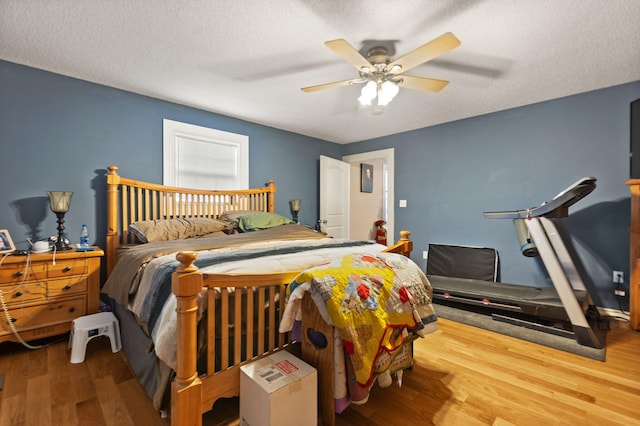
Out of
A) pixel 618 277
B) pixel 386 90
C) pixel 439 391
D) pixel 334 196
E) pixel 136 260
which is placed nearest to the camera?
pixel 439 391

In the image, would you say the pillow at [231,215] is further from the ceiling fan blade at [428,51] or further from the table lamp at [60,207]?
the ceiling fan blade at [428,51]

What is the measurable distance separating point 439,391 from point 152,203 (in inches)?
125

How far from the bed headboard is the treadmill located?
9.72 feet

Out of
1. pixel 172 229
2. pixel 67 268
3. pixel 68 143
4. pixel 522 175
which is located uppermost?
pixel 68 143

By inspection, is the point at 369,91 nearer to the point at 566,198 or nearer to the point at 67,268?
the point at 566,198

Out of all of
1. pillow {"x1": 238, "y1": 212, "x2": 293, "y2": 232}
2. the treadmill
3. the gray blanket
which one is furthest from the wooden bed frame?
the treadmill

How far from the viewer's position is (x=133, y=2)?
1720mm

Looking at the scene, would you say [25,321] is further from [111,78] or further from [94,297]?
[111,78]

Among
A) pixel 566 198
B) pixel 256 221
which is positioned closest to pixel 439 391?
pixel 566 198

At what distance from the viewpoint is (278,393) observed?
1.13 metres

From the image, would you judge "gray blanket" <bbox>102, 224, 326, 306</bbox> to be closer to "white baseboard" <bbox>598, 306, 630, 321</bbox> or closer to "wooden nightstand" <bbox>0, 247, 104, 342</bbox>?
"wooden nightstand" <bbox>0, 247, 104, 342</bbox>

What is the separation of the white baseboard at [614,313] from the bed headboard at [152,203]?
4.14m

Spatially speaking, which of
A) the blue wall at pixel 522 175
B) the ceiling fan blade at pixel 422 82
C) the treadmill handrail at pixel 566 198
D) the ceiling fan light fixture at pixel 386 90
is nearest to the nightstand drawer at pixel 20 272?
the ceiling fan light fixture at pixel 386 90

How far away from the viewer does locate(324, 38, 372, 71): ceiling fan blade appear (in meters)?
1.68
